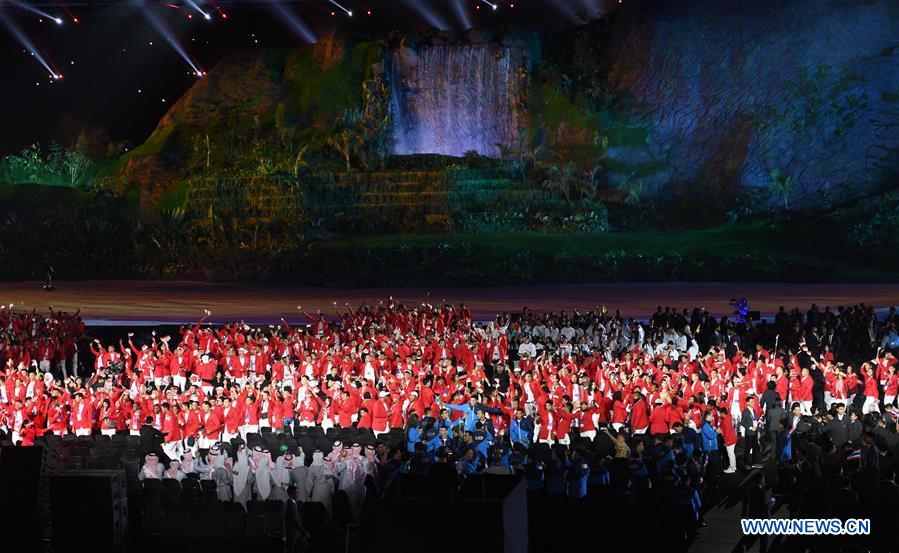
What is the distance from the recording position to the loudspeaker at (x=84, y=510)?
29.9 feet

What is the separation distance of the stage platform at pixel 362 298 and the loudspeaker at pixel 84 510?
25.4 m

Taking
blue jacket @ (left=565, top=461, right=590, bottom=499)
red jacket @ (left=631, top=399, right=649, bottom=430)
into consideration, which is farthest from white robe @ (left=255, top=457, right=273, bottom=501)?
red jacket @ (left=631, top=399, right=649, bottom=430)

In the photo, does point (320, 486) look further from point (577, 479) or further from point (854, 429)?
point (854, 429)

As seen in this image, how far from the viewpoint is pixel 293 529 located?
1125 cm

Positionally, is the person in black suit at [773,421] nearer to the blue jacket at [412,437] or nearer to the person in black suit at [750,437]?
the person in black suit at [750,437]

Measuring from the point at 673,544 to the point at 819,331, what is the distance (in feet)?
49.0

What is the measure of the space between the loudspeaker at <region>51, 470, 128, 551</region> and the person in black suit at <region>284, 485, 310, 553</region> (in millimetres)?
2285

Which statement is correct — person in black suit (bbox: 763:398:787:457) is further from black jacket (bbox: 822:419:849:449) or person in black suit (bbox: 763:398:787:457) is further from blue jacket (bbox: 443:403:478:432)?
blue jacket (bbox: 443:403:478:432)

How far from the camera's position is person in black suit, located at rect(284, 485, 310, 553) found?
1116 cm

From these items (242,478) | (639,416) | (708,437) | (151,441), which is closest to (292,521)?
(242,478)

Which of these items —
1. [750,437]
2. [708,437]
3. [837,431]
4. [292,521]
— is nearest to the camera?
[292,521]

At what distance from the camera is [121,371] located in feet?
76.8

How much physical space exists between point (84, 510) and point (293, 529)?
263cm

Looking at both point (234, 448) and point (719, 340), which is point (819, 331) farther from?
point (234, 448)
